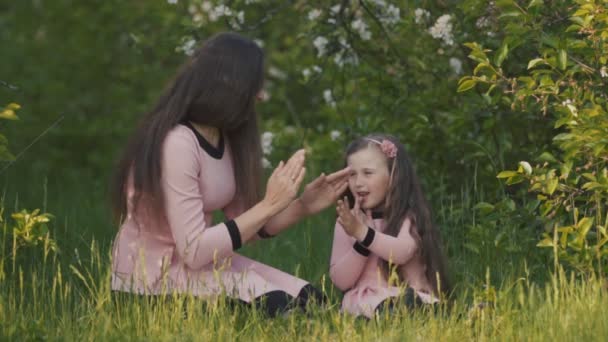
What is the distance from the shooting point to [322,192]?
15.4ft

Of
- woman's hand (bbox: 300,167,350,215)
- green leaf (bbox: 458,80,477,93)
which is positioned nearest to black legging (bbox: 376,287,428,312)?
woman's hand (bbox: 300,167,350,215)

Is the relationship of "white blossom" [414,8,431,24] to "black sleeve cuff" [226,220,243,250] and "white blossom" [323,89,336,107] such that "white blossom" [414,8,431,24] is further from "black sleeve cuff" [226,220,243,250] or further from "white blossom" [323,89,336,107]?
"black sleeve cuff" [226,220,243,250]

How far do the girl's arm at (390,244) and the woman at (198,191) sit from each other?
312 mm

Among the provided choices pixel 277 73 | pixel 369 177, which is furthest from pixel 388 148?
pixel 277 73

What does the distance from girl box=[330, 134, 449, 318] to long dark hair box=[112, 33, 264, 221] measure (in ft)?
1.85

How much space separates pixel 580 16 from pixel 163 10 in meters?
3.99

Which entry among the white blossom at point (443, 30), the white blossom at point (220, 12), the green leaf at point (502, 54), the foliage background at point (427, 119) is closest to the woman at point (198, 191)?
the foliage background at point (427, 119)

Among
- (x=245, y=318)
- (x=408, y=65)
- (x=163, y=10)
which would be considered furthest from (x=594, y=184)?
(x=163, y=10)

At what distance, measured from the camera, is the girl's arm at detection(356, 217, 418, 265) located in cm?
441

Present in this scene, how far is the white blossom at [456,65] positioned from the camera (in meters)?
6.22

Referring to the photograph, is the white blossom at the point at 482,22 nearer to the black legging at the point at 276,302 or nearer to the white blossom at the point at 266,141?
the white blossom at the point at 266,141

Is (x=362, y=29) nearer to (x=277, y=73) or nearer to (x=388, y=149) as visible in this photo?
(x=388, y=149)

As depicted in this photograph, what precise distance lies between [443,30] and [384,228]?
165 cm

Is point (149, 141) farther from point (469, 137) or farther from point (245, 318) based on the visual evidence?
point (469, 137)
